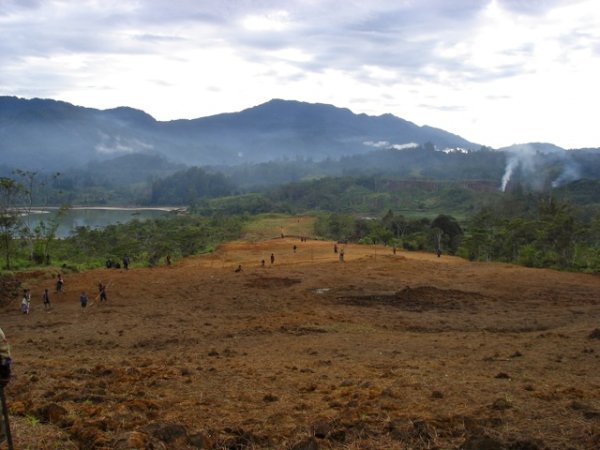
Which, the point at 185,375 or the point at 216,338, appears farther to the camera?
the point at 216,338

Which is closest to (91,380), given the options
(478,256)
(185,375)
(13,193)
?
(185,375)

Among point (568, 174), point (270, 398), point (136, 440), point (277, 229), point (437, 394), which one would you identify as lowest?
point (277, 229)

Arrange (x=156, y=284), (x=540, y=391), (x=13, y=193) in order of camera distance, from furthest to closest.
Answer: (x=13, y=193)
(x=156, y=284)
(x=540, y=391)

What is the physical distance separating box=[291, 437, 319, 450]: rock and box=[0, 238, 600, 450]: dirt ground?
0.03 metres

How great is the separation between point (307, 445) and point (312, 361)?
5997mm

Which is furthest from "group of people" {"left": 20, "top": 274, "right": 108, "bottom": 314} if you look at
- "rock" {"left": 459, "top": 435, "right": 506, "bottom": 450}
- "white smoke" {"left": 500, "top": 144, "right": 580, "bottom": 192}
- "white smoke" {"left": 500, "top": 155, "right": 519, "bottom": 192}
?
"white smoke" {"left": 500, "top": 155, "right": 519, "bottom": 192}

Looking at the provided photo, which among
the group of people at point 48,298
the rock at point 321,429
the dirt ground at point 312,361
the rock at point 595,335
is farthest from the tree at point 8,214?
the rock at point 595,335

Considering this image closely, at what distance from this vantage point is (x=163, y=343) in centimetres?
1461

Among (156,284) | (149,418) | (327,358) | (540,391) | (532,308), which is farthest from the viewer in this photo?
(156,284)

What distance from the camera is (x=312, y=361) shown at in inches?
471

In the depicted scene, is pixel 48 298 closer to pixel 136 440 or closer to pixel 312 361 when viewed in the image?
pixel 312 361

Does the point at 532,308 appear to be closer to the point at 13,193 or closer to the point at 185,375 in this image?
the point at 185,375

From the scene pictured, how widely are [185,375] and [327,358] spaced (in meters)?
3.60

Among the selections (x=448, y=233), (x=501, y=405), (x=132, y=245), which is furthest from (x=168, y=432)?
(x=448, y=233)
